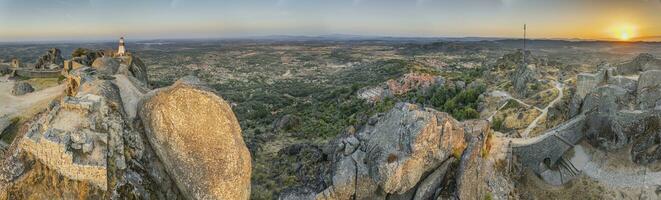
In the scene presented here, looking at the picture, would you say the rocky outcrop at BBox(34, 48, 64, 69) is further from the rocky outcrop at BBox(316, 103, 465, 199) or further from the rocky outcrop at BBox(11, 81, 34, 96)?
the rocky outcrop at BBox(316, 103, 465, 199)

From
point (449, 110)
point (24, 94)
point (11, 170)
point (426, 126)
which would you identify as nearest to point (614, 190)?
point (426, 126)

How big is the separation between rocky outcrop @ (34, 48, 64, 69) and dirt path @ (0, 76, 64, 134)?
8.37 metres

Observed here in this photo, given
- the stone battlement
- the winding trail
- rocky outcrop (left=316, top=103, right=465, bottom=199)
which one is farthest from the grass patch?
the winding trail

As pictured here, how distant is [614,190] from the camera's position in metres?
23.0

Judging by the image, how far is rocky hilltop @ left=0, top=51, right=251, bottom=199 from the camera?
1244 cm

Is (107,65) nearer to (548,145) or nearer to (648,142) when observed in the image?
(548,145)

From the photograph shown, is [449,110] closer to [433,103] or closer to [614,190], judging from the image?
[433,103]

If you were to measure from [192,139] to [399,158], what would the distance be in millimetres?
9657

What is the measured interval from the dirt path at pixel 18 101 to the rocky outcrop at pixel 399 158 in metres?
14.9

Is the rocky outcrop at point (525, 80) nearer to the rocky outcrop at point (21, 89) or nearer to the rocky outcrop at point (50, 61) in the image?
the rocky outcrop at point (21, 89)

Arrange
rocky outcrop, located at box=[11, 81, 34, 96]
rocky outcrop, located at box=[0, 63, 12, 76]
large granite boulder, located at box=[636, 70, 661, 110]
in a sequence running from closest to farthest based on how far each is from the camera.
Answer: large granite boulder, located at box=[636, 70, 661, 110] → rocky outcrop, located at box=[11, 81, 34, 96] → rocky outcrop, located at box=[0, 63, 12, 76]

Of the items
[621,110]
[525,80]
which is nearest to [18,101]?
[621,110]

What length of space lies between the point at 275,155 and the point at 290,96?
115ft

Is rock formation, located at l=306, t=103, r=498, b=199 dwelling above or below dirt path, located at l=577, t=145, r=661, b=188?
above
